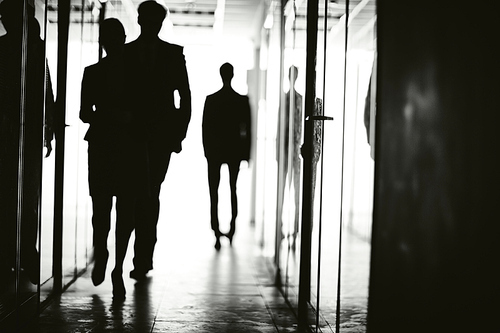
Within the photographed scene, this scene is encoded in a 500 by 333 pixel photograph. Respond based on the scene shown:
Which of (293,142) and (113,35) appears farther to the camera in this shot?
(293,142)

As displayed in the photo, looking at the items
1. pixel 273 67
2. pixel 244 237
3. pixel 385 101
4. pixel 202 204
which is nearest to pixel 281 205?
pixel 273 67

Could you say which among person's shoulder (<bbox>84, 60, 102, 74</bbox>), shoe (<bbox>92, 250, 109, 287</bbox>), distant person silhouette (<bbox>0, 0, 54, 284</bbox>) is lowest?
shoe (<bbox>92, 250, 109, 287</bbox>)

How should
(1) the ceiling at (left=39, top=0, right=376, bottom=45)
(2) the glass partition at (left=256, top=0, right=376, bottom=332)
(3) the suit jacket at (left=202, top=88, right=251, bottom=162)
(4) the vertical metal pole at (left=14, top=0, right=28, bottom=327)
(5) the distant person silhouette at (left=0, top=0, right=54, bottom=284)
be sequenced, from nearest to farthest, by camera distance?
(2) the glass partition at (left=256, top=0, right=376, bottom=332) < (1) the ceiling at (left=39, top=0, right=376, bottom=45) < (5) the distant person silhouette at (left=0, top=0, right=54, bottom=284) < (4) the vertical metal pole at (left=14, top=0, right=28, bottom=327) < (3) the suit jacket at (left=202, top=88, right=251, bottom=162)

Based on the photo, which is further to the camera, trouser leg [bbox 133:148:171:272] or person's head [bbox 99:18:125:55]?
trouser leg [bbox 133:148:171:272]

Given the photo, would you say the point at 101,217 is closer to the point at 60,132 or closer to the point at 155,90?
the point at 60,132

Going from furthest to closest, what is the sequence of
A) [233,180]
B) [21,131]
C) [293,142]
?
[233,180], [293,142], [21,131]

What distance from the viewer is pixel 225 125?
665 centimetres

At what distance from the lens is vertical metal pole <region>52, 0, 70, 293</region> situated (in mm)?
4559

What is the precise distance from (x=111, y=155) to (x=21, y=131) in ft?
3.54

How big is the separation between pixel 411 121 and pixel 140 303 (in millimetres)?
2891

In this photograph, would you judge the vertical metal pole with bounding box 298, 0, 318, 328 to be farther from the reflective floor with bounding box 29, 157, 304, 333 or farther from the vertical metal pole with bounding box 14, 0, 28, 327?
the vertical metal pole with bounding box 14, 0, 28, 327

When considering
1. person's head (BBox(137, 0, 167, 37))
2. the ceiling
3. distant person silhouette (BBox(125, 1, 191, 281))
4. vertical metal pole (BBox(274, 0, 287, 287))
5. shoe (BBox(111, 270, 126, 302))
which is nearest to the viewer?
the ceiling

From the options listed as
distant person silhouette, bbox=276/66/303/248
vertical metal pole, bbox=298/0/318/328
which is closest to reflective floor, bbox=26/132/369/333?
vertical metal pole, bbox=298/0/318/328

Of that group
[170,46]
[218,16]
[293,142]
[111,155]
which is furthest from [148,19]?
[218,16]
